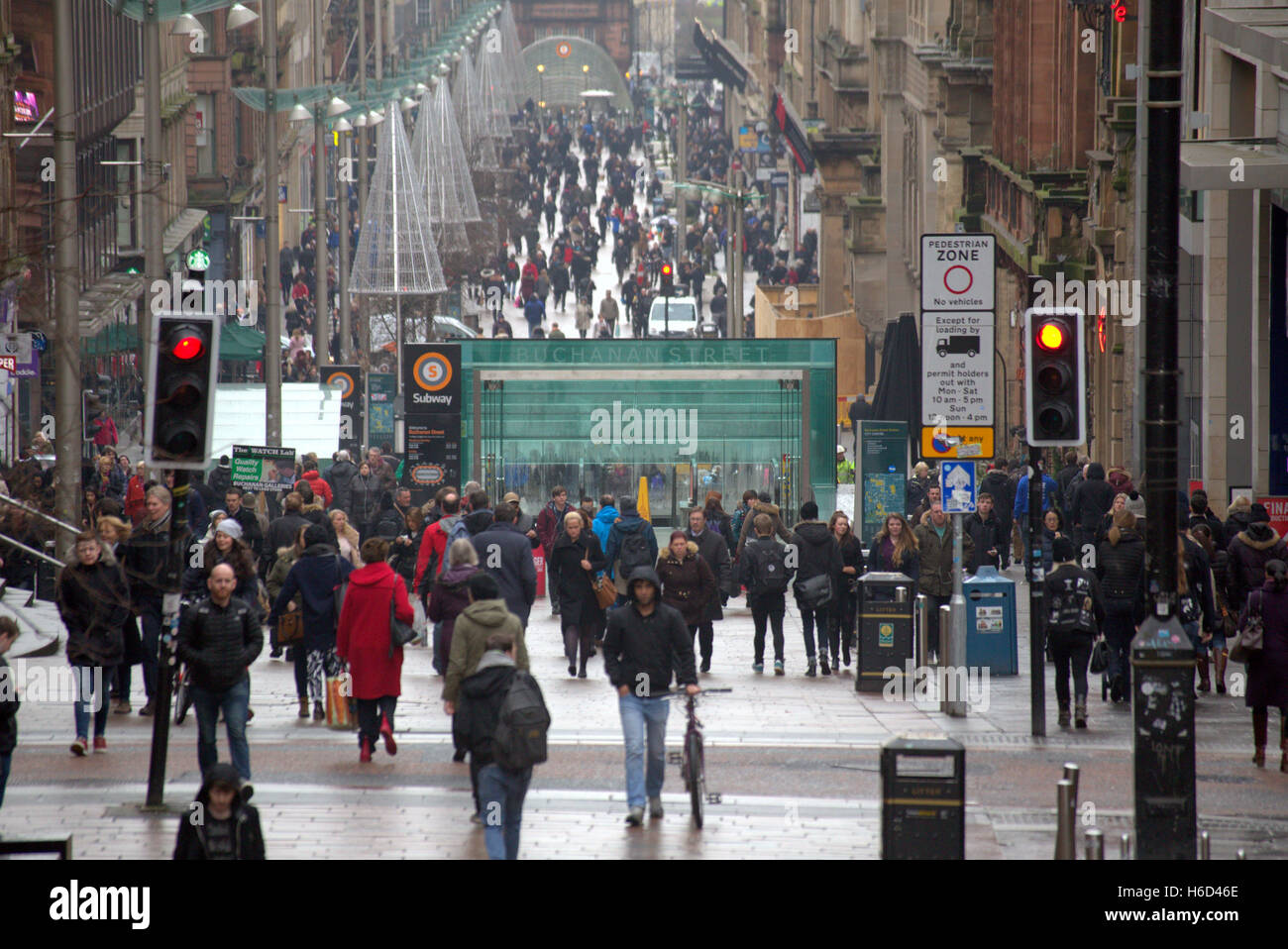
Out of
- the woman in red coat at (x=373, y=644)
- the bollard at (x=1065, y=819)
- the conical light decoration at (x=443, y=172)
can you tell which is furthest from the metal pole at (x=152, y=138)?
the conical light decoration at (x=443, y=172)

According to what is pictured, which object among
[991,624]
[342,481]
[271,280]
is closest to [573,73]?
[271,280]

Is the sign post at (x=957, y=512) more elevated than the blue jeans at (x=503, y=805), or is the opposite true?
the sign post at (x=957, y=512)

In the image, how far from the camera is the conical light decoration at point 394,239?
153 ft

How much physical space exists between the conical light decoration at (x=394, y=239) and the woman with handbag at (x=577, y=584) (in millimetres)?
27453

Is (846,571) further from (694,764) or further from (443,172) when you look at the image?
(443,172)

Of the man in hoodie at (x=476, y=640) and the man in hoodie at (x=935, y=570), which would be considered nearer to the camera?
the man in hoodie at (x=476, y=640)

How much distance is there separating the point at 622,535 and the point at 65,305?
526cm

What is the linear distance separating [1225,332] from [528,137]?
290 feet

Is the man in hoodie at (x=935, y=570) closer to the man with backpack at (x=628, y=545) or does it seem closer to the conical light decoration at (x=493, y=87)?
the man with backpack at (x=628, y=545)

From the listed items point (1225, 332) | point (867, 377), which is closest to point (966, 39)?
point (867, 377)

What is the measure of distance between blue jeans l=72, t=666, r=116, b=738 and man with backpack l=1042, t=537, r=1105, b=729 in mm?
6796

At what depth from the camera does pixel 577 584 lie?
771 inches

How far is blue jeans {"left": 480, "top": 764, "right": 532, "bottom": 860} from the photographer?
440 inches
